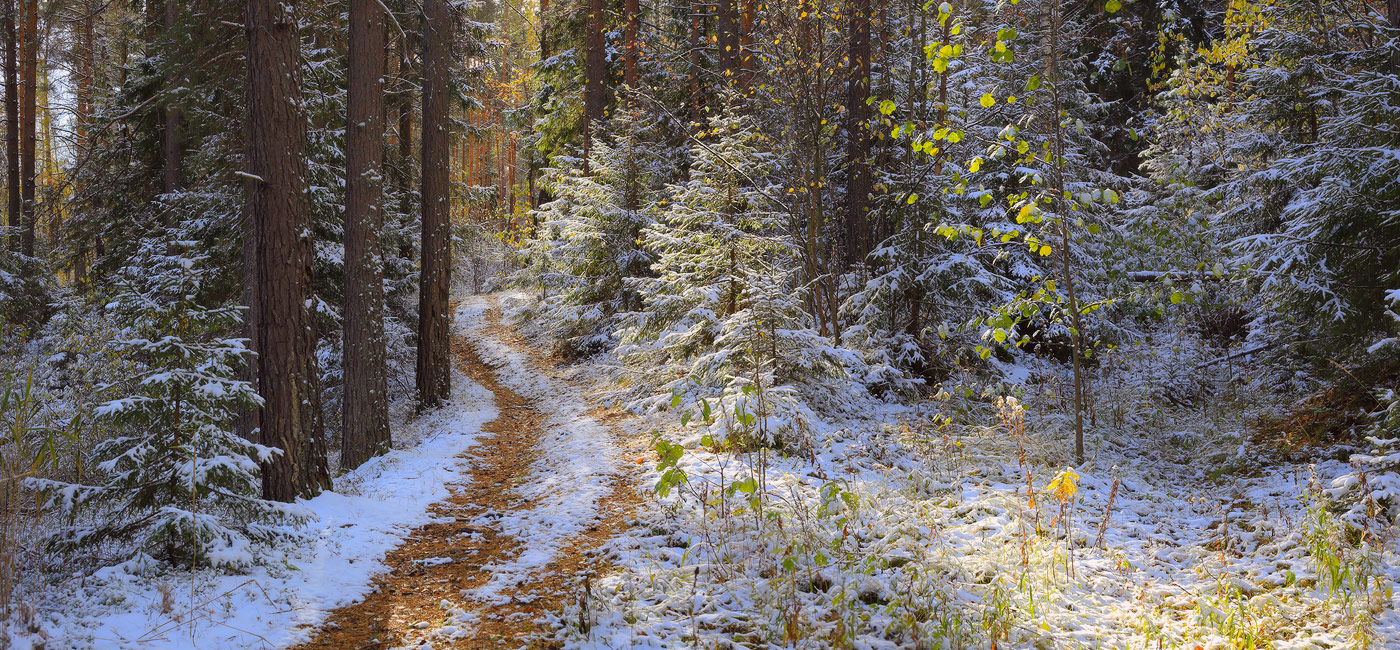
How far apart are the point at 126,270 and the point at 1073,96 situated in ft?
63.9

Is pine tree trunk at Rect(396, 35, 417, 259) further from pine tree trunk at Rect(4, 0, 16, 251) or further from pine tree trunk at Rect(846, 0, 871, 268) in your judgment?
pine tree trunk at Rect(846, 0, 871, 268)

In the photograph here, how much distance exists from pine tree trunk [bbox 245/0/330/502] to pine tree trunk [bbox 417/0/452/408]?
6079mm

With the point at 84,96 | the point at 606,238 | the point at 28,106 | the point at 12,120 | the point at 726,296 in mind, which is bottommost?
the point at 726,296

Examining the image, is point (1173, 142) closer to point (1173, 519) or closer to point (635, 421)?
point (1173, 519)

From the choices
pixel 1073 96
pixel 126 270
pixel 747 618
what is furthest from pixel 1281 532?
pixel 126 270

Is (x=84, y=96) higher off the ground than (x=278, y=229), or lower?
higher

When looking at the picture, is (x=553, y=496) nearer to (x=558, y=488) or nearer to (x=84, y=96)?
(x=558, y=488)

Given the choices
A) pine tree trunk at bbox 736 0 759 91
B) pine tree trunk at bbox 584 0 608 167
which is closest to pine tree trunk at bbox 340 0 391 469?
pine tree trunk at bbox 736 0 759 91

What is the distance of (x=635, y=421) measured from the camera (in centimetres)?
1073

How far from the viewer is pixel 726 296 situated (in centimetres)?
988

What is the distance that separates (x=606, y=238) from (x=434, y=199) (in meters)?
3.81

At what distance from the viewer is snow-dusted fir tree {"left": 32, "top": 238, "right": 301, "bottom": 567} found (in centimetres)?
464

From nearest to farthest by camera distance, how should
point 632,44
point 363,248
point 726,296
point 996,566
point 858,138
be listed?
point 996,566, point 363,248, point 726,296, point 858,138, point 632,44

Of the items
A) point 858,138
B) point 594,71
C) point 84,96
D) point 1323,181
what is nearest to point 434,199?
point 594,71
